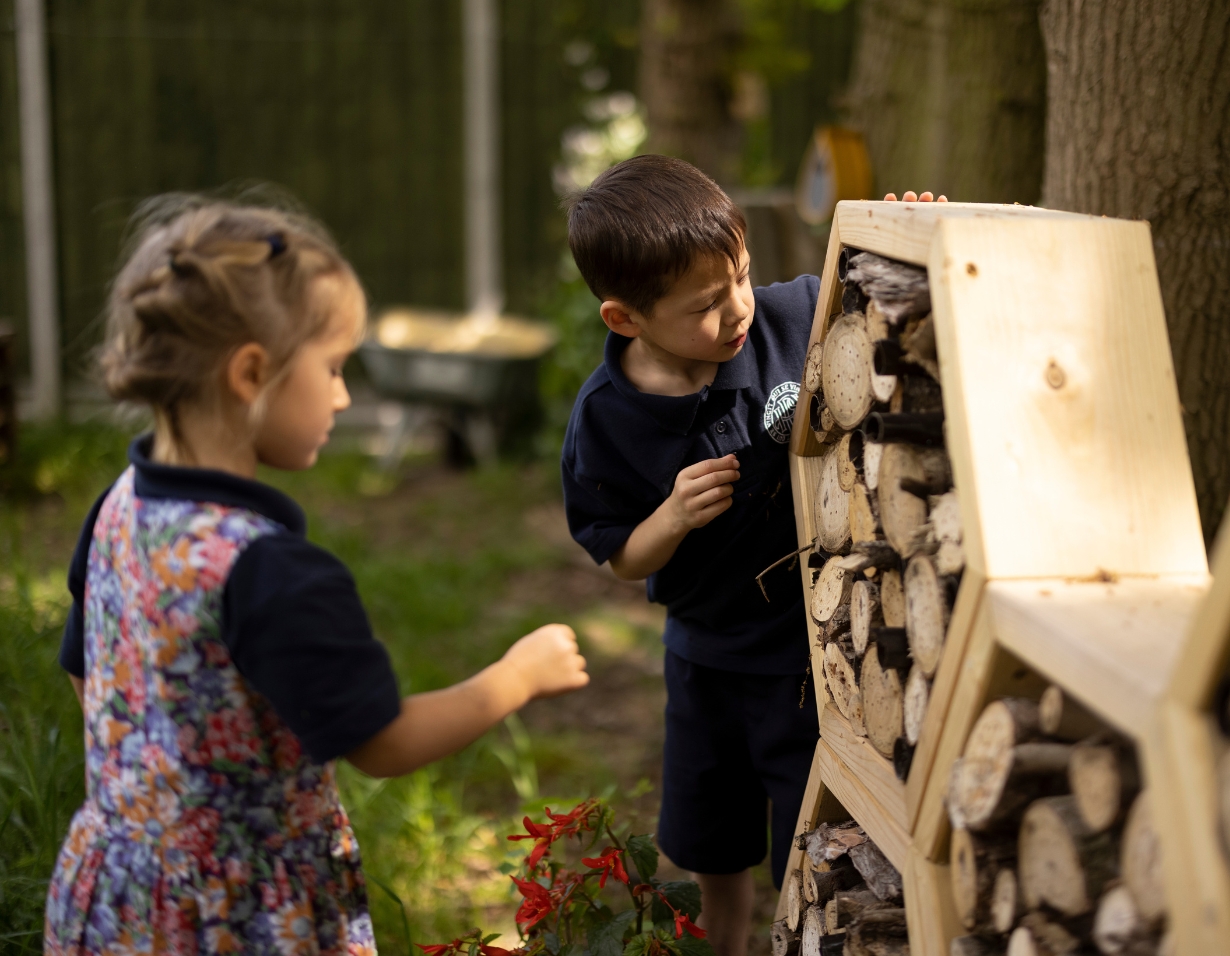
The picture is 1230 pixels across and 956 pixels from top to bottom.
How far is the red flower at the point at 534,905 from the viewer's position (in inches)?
64.7

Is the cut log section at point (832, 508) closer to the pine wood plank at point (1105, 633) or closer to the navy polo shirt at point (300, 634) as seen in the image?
the pine wood plank at point (1105, 633)

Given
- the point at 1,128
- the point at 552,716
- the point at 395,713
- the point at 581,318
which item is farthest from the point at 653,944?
the point at 1,128

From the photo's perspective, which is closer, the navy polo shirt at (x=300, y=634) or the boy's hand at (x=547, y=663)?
the navy polo shirt at (x=300, y=634)

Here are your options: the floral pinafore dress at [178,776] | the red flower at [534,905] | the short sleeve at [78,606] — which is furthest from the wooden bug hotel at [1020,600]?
the short sleeve at [78,606]

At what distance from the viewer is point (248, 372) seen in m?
1.26

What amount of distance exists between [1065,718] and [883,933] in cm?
55

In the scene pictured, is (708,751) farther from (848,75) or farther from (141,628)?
(848,75)

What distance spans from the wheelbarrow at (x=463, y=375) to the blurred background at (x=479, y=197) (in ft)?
0.07

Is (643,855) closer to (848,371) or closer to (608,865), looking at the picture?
(608,865)

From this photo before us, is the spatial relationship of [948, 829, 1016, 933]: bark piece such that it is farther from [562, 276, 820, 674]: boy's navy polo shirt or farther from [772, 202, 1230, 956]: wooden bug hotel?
[562, 276, 820, 674]: boy's navy polo shirt

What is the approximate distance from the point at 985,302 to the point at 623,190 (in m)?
0.67

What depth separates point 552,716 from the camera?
3439mm

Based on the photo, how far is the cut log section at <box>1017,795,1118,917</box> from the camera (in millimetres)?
1002

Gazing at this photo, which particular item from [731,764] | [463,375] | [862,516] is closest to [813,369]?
[862,516]
